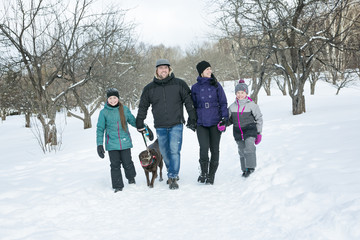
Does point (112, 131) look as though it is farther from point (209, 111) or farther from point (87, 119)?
point (87, 119)

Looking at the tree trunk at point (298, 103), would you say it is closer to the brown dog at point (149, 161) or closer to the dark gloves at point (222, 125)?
the dark gloves at point (222, 125)

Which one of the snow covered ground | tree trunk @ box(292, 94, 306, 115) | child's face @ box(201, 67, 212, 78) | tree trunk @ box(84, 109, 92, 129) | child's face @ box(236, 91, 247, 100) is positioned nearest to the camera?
the snow covered ground

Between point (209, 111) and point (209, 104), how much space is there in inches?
4.5

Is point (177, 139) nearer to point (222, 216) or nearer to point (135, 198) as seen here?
point (135, 198)

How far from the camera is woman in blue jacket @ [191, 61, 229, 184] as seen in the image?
12.8 feet

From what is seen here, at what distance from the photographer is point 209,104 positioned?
12.8 ft

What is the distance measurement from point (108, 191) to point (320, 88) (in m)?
34.3

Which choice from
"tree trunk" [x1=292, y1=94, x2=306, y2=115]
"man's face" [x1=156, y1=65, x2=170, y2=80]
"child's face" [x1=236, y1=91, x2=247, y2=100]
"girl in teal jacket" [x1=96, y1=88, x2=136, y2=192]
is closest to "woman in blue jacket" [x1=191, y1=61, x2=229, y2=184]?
"child's face" [x1=236, y1=91, x2=247, y2=100]

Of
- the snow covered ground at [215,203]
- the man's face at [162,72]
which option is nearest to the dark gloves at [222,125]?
the snow covered ground at [215,203]

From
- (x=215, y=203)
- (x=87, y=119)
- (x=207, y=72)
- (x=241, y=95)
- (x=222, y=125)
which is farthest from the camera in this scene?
(x=87, y=119)

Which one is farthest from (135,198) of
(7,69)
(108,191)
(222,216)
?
(7,69)

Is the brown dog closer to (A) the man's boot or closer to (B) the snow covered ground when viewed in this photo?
(B) the snow covered ground

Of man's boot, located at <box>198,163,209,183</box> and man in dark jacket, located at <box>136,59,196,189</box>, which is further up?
man in dark jacket, located at <box>136,59,196,189</box>

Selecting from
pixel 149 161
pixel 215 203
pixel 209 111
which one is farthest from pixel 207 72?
pixel 215 203
